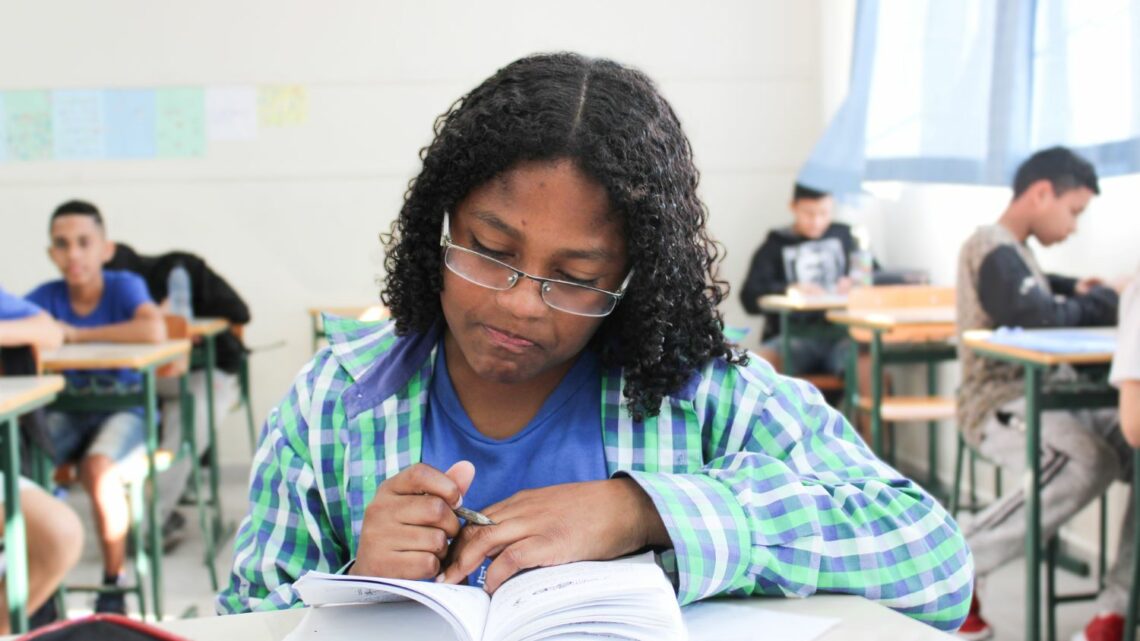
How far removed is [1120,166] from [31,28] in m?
5.15

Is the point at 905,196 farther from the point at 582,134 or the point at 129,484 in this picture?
the point at 582,134

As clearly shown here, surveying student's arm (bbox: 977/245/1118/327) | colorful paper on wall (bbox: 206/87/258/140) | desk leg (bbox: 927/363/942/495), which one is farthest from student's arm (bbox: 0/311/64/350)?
desk leg (bbox: 927/363/942/495)

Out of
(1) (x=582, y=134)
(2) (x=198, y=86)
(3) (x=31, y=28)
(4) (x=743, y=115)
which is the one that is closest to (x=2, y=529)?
(1) (x=582, y=134)

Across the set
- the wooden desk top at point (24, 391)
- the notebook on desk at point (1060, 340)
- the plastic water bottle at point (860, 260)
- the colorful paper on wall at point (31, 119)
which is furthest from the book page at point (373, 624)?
the colorful paper on wall at point (31, 119)

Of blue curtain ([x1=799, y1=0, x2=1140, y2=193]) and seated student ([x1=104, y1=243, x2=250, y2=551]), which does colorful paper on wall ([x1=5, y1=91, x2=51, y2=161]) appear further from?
blue curtain ([x1=799, y1=0, x2=1140, y2=193])

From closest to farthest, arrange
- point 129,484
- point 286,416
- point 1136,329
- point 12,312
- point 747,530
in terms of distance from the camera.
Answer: point 747,530 < point 286,416 < point 1136,329 < point 12,312 < point 129,484

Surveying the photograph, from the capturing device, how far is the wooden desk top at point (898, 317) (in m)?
3.50

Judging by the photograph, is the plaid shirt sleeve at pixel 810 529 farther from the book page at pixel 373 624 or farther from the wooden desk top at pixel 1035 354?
the wooden desk top at pixel 1035 354

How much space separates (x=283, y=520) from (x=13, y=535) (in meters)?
1.52

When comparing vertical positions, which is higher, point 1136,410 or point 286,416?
point 286,416

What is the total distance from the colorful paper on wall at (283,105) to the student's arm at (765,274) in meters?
2.46

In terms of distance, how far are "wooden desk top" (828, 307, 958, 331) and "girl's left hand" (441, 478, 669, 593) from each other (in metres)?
2.77

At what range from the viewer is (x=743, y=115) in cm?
561

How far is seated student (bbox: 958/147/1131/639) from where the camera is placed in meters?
2.68
